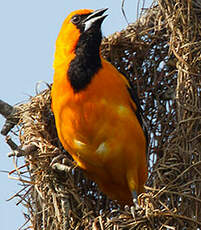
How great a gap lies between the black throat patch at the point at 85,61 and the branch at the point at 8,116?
24.4 inches

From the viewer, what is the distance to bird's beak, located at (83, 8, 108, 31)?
411 centimetres

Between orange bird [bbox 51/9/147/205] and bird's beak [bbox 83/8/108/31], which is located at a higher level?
bird's beak [bbox 83/8/108/31]

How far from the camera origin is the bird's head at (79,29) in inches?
→ 162

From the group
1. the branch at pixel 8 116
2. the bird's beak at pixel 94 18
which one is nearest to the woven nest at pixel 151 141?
the branch at pixel 8 116

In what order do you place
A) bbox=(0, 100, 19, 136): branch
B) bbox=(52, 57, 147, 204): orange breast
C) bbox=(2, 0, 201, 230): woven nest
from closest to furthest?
bbox=(2, 0, 201, 230): woven nest → bbox=(52, 57, 147, 204): orange breast → bbox=(0, 100, 19, 136): branch

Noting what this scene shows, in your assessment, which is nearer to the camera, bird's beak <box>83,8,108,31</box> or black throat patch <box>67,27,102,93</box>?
black throat patch <box>67,27,102,93</box>

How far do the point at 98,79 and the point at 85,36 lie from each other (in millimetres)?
312

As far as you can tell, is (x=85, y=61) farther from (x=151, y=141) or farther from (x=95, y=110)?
(x=151, y=141)

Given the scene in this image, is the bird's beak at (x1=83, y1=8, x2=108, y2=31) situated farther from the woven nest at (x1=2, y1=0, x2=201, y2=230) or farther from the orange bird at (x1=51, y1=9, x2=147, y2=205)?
the woven nest at (x1=2, y1=0, x2=201, y2=230)

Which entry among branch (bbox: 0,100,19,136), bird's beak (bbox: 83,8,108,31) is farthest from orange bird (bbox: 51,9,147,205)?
branch (bbox: 0,100,19,136)

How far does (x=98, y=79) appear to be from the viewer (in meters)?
4.02

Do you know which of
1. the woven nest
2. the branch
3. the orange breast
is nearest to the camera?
the woven nest

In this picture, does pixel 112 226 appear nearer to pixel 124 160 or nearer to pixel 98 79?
pixel 124 160

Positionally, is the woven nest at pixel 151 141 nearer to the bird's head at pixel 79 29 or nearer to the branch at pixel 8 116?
the branch at pixel 8 116
